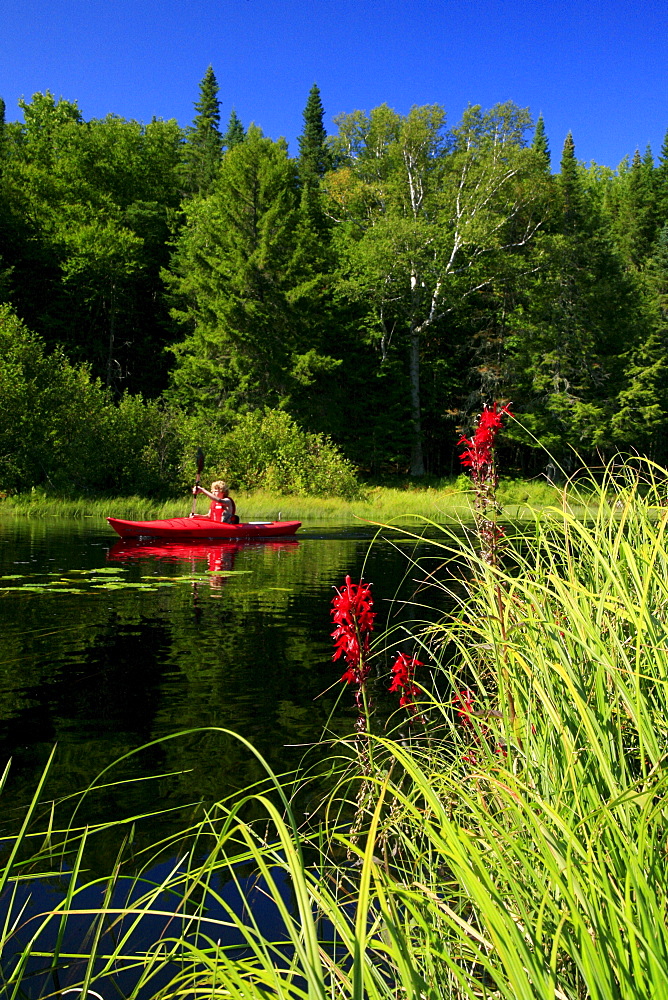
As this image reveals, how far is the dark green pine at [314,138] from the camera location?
53438mm

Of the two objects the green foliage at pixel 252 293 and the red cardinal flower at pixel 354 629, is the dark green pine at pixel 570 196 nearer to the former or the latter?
the green foliage at pixel 252 293

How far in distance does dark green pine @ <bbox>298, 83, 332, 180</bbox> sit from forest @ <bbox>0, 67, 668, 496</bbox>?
13.8m

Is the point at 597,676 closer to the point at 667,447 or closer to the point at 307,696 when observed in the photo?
the point at 307,696

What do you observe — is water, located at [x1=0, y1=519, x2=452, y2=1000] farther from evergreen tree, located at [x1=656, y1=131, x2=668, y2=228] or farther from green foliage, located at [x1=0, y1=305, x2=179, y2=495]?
evergreen tree, located at [x1=656, y1=131, x2=668, y2=228]

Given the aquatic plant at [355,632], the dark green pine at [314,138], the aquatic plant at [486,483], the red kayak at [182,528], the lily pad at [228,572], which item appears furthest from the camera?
the dark green pine at [314,138]

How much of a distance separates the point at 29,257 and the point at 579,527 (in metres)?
39.2

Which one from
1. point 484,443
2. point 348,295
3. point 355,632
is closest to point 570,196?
point 348,295

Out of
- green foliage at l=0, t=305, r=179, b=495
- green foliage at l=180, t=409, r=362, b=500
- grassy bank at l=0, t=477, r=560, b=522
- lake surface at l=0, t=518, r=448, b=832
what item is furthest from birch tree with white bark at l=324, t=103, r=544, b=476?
lake surface at l=0, t=518, r=448, b=832

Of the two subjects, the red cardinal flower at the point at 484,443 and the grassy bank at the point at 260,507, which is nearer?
the red cardinal flower at the point at 484,443

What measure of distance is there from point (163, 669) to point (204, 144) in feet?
162

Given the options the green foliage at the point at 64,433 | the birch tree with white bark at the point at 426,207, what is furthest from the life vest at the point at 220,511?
the birch tree with white bark at the point at 426,207

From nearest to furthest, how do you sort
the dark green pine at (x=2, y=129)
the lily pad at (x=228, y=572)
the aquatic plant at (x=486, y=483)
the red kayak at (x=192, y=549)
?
the aquatic plant at (x=486, y=483), the lily pad at (x=228, y=572), the red kayak at (x=192, y=549), the dark green pine at (x=2, y=129)

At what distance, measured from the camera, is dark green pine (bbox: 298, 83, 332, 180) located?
175ft

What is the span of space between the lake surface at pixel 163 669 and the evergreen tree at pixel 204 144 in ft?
109
